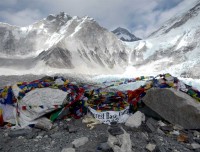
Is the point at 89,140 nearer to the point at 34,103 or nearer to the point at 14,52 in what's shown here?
the point at 34,103

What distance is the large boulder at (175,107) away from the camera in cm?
579

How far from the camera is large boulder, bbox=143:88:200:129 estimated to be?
5785mm

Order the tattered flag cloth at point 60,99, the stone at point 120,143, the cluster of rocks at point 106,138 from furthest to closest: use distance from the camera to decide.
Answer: the tattered flag cloth at point 60,99, the cluster of rocks at point 106,138, the stone at point 120,143

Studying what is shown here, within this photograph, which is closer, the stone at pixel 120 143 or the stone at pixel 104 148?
the stone at pixel 120 143

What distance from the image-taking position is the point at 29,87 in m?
6.95

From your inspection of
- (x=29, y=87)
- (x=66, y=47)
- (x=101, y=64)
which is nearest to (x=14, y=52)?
(x=66, y=47)

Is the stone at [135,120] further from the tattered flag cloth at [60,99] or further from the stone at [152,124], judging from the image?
the tattered flag cloth at [60,99]

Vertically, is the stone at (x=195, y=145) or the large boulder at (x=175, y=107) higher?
the large boulder at (x=175, y=107)

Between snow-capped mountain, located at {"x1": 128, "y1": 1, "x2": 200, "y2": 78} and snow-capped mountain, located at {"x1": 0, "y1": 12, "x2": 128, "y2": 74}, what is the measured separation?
7511 millimetres

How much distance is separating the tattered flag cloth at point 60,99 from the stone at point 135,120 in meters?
0.45

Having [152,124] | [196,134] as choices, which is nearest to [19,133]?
[152,124]

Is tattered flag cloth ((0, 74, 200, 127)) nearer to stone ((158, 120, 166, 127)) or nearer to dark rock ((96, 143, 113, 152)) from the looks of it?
stone ((158, 120, 166, 127))

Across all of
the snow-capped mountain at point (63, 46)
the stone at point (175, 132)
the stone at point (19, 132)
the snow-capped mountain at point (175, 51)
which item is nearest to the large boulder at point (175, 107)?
the stone at point (175, 132)

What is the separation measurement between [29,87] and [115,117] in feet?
8.91
